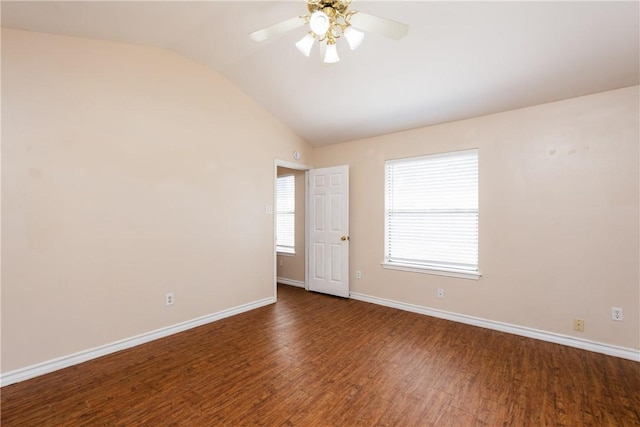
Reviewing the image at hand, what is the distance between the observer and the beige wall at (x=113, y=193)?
2.35 meters

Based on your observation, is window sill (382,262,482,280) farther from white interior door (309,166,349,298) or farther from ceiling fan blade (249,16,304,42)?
ceiling fan blade (249,16,304,42)

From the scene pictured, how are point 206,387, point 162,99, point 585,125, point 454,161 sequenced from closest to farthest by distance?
point 206,387
point 585,125
point 162,99
point 454,161

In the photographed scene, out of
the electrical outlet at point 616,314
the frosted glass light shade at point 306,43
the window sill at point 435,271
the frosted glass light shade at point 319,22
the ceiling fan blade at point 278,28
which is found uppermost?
the ceiling fan blade at point 278,28

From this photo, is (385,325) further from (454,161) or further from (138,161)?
(138,161)

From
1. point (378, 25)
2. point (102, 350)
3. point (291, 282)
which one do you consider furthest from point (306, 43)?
point (291, 282)

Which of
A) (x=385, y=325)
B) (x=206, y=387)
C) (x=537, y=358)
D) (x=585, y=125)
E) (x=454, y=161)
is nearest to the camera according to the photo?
(x=206, y=387)

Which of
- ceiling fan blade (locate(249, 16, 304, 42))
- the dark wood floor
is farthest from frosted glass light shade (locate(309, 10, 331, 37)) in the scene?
the dark wood floor

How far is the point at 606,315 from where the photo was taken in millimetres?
2770

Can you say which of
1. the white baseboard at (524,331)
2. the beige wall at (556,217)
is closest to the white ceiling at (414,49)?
the beige wall at (556,217)

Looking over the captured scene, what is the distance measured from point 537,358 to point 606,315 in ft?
2.66

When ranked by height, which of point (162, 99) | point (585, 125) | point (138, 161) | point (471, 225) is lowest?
point (471, 225)

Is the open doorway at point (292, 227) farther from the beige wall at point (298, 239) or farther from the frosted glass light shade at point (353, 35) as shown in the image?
the frosted glass light shade at point (353, 35)

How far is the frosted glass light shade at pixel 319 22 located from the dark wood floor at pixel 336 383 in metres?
2.41

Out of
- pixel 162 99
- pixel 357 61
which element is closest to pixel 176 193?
pixel 162 99
